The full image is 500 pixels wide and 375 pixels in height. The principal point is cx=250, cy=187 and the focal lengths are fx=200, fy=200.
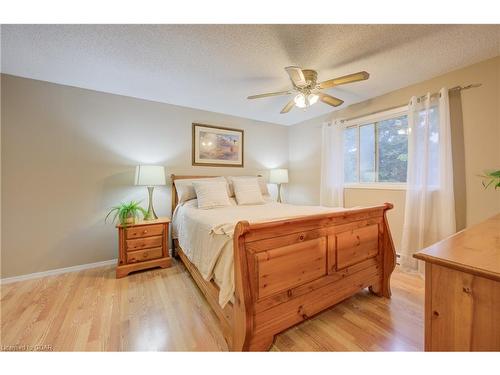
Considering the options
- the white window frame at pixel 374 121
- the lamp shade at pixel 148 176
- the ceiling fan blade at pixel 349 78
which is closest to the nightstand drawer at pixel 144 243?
the lamp shade at pixel 148 176

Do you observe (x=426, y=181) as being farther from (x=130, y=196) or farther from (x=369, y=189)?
(x=130, y=196)

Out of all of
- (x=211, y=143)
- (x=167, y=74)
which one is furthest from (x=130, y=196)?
(x=167, y=74)

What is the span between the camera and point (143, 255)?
2432mm

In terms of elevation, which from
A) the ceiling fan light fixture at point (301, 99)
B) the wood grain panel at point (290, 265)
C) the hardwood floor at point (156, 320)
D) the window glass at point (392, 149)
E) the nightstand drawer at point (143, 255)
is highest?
the ceiling fan light fixture at point (301, 99)

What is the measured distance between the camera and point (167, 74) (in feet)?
7.12

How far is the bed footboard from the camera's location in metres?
1.17

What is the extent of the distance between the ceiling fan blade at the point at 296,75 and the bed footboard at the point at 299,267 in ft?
3.73

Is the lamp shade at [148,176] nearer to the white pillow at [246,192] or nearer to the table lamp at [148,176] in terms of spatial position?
the table lamp at [148,176]

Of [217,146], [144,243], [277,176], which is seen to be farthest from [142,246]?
[277,176]

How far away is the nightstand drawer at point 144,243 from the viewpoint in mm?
2356

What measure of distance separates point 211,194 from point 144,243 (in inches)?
39.3

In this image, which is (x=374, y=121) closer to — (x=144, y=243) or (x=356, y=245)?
(x=356, y=245)

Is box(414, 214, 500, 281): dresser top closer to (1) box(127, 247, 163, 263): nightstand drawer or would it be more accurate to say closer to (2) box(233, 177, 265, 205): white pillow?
(2) box(233, 177, 265, 205): white pillow
